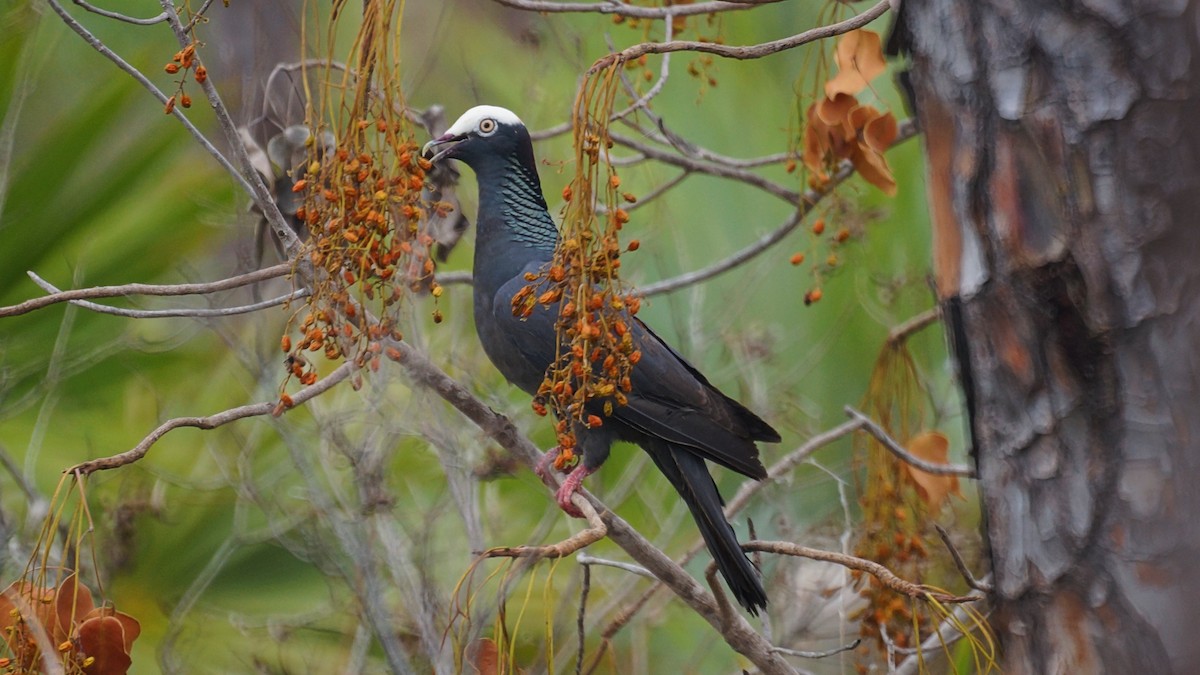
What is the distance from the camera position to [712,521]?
225 cm

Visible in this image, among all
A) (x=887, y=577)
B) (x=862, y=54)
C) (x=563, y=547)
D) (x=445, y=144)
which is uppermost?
(x=862, y=54)

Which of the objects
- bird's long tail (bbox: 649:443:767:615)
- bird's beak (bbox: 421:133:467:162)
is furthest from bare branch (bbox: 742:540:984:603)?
bird's beak (bbox: 421:133:467:162)

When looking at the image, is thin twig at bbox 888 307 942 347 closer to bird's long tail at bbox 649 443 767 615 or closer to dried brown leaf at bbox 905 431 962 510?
dried brown leaf at bbox 905 431 962 510

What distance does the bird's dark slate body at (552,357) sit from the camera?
2.33m

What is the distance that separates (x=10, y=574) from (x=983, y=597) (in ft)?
7.19

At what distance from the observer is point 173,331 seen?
3270 millimetres

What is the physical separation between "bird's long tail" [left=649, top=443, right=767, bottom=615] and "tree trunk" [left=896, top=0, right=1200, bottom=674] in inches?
35.2

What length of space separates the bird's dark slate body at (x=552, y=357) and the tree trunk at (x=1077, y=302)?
1055mm

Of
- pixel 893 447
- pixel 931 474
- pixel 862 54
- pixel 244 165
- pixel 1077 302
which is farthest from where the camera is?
pixel 931 474

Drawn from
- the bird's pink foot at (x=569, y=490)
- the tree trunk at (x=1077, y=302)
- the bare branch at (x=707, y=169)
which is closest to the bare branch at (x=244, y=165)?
the bird's pink foot at (x=569, y=490)

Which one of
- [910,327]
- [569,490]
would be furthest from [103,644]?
[910,327]

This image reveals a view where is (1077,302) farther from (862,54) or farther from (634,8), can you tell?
(634,8)

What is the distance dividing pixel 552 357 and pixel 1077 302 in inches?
54.0

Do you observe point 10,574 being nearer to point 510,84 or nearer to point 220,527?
point 220,527
